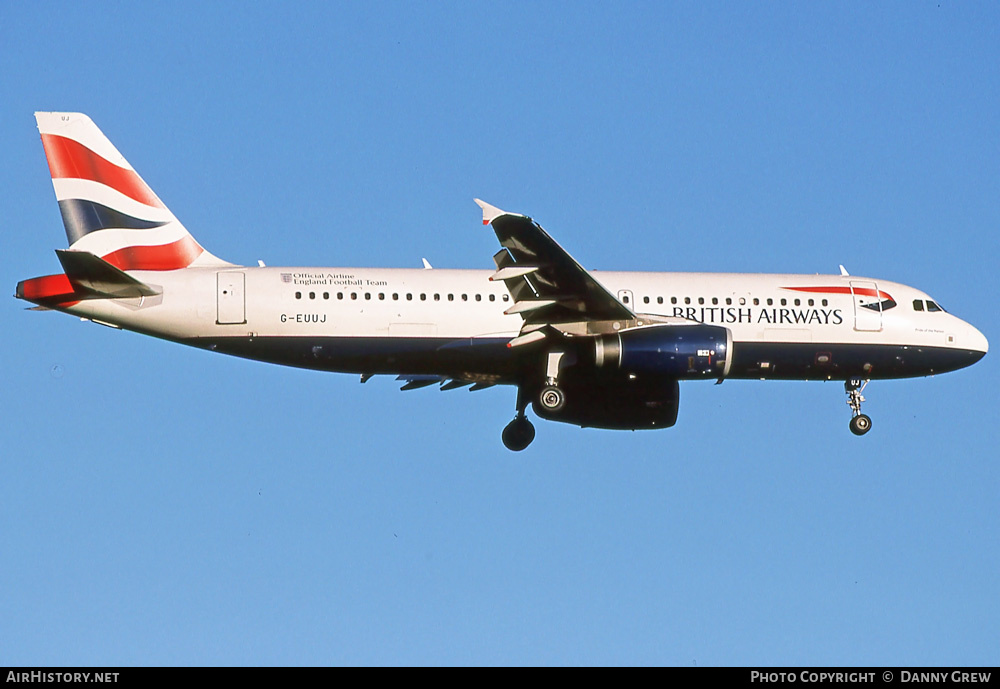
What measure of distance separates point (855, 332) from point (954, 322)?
10.9ft

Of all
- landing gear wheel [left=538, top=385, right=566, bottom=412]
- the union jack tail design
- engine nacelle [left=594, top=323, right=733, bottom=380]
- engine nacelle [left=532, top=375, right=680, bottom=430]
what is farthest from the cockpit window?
the union jack tail design

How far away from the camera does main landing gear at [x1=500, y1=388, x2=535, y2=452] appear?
35.0 meters

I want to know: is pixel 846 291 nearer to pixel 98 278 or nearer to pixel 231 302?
pixel 231 302

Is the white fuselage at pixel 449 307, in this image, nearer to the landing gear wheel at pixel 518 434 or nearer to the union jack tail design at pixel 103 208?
the union jack tail design at pixel 103 208

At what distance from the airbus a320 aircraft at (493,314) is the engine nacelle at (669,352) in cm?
4

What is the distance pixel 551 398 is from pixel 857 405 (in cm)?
914

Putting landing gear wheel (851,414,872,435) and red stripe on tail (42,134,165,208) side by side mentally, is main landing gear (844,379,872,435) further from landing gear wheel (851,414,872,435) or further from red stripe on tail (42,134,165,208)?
red stripe on tail (42,134,165,208)

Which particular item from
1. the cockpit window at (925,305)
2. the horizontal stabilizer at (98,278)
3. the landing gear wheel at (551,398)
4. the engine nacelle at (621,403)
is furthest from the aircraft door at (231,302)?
the cockpit window at (925,305)

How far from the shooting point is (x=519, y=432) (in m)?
35.0

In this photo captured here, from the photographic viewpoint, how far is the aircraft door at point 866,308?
115ft
